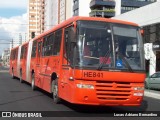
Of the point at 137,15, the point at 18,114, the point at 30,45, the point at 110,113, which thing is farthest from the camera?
the point at 137,15

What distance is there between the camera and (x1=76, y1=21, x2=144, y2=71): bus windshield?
11.6 m

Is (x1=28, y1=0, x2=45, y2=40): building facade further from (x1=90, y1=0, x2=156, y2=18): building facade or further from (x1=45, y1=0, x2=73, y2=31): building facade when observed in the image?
(x1=90, y1=0, x2=156, y2=18): building facade

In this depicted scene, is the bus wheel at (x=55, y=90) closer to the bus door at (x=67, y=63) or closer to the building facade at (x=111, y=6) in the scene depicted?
the bus door at (x=67, y=63)

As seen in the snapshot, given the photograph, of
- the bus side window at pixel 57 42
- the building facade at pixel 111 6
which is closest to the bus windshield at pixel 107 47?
the bus side window at pixel 57 42

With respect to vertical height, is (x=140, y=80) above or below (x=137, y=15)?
below

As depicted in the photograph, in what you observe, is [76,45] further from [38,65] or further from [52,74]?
[38,65]

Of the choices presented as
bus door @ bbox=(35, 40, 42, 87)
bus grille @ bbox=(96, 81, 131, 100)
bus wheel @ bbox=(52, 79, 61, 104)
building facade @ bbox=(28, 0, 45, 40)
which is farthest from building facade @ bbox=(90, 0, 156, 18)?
bus grille @ bbox=(96, 81, 131, 100)

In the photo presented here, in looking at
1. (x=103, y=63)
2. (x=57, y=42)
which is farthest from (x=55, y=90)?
(x=103, y=63)

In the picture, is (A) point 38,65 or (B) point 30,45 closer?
(A) point 38,65

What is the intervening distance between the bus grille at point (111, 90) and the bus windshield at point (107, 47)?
0.49 meters

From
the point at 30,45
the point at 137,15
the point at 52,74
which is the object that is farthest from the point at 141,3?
the point at 52,74

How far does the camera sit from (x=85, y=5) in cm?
10162

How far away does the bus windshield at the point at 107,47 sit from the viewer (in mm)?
11594

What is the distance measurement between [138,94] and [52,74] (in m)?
4.11
